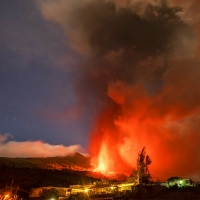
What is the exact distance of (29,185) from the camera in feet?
229

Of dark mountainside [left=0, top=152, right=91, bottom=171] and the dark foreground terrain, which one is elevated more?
dark mountainside [left=0, top=152, right=91, bottom=171]

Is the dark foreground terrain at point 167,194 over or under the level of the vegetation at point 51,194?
under

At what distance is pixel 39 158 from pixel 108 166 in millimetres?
37978

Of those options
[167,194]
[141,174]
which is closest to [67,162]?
[141,174]

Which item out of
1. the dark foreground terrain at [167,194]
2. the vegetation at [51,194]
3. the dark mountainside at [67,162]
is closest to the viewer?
the dark foreground terrain at [167,194]

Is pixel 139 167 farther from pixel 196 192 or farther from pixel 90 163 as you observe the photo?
pixel 90 163

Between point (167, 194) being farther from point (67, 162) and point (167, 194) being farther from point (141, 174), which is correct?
point (67, 162)

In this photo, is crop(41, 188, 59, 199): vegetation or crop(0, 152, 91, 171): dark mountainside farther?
crop(0, 152, 91, 171): dark mountainside

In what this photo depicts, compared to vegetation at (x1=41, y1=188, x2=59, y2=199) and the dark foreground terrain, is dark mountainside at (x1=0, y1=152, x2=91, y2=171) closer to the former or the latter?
vegetation at (x1=41, y1=188, x2=59, y2=199)

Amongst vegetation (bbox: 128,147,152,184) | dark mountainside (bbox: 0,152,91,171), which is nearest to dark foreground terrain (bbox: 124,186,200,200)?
vegetation (bbox: 128,147,152,184)

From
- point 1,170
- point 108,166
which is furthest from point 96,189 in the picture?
point 108,166

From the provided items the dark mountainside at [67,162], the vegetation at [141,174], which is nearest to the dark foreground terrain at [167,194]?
the vegetation at [141,174]

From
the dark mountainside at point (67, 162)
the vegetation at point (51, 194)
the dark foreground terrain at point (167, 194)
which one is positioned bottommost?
the dark foreground terrain at point (167, 194)

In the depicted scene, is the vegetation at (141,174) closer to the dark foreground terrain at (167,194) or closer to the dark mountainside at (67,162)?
the dark foreground terrain at (167,194)
